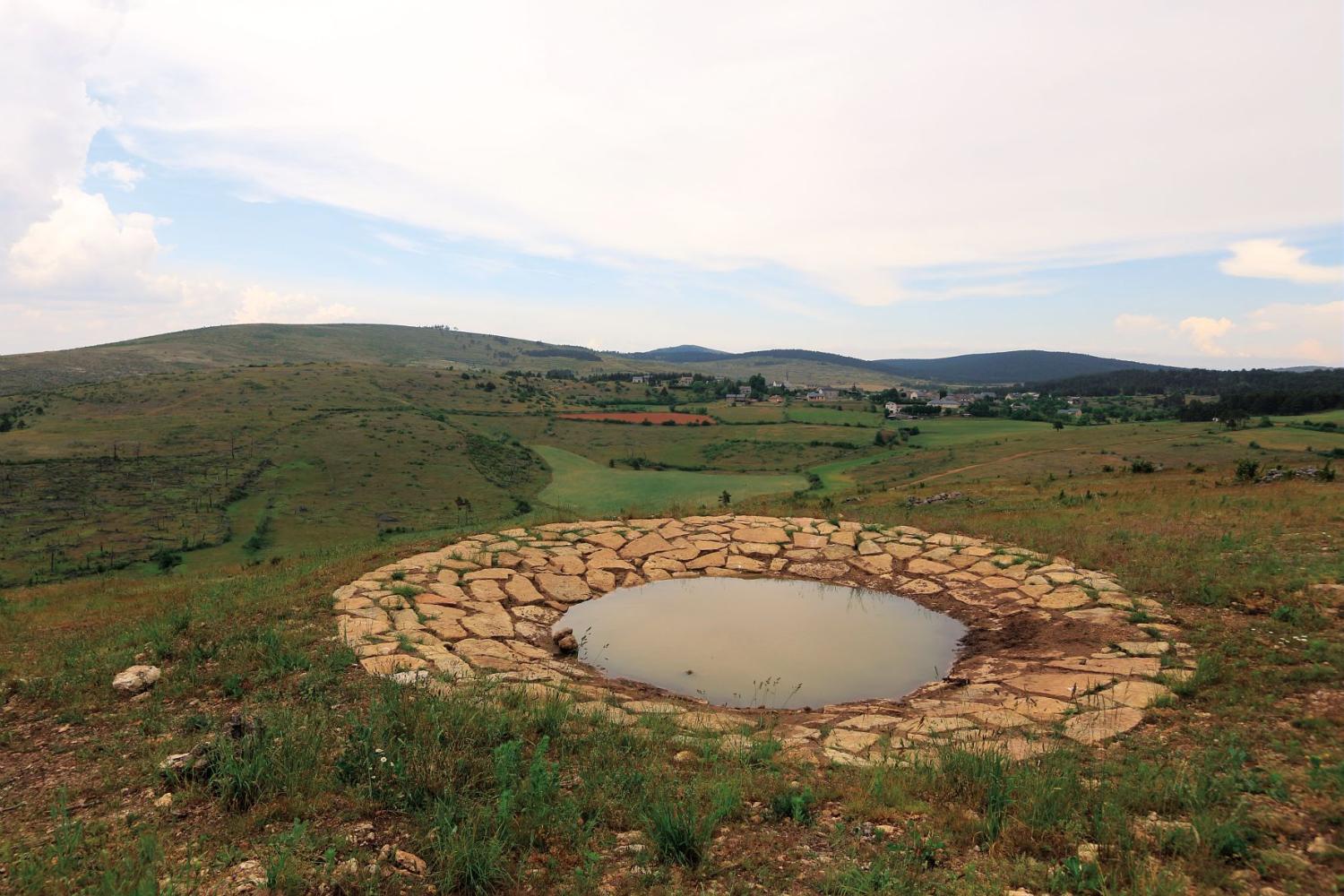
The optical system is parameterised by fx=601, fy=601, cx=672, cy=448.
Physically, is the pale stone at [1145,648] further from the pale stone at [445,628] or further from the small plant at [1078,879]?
the pale stone at [445,628]

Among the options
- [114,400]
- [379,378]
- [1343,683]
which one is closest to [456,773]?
[1343,683]

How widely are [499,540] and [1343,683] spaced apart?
9771 mm

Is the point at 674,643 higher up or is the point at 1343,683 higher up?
the point at 1343,683

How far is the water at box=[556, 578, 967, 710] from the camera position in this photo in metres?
6.13

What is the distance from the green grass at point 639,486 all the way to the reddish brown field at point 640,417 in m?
22.9

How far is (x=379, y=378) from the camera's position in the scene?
95.6m

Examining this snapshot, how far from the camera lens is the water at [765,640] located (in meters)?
6.13

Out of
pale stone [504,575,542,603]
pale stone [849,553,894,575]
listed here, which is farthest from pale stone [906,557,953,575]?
pale stone [504,575,542,603]

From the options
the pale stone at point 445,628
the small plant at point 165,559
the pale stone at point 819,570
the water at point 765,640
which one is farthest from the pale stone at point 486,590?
the small plant at point 165,559

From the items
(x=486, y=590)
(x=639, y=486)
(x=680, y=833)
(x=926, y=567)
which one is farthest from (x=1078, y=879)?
(x=639, y=486)

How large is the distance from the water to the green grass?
31.2m

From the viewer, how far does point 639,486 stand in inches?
2051

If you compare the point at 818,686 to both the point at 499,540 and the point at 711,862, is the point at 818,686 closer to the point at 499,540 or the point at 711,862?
the point at 711,862

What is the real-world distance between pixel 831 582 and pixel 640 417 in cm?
8278
